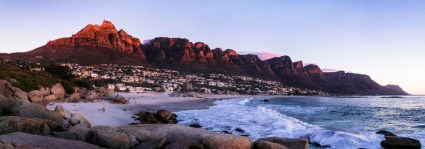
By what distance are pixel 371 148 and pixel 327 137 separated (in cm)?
303

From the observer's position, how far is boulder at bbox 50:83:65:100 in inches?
2039

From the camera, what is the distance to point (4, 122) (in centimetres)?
1280

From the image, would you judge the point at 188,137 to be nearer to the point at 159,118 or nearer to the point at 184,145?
the point at 184,145

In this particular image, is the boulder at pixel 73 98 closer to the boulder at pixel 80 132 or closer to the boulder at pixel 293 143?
the boulder at pixel 80 132

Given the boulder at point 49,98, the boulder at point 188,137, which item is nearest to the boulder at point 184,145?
the boulder at point 188,137

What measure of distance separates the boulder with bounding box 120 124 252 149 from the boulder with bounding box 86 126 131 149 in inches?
26.2

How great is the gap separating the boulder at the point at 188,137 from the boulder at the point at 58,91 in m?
41.8

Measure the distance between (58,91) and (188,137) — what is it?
4523cm

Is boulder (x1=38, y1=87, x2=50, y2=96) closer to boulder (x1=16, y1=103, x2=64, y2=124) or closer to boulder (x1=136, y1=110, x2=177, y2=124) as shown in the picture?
boulder (x1=136, y1=110, x2=177, y2=124)

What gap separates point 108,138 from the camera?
13.0 metres

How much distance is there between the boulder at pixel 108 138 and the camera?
13.0m

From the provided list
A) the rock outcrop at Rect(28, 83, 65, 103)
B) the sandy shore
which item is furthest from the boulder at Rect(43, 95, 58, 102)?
the sandy shore

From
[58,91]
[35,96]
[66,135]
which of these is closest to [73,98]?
[58,91]

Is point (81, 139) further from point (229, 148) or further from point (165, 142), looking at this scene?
point (229, 148)
